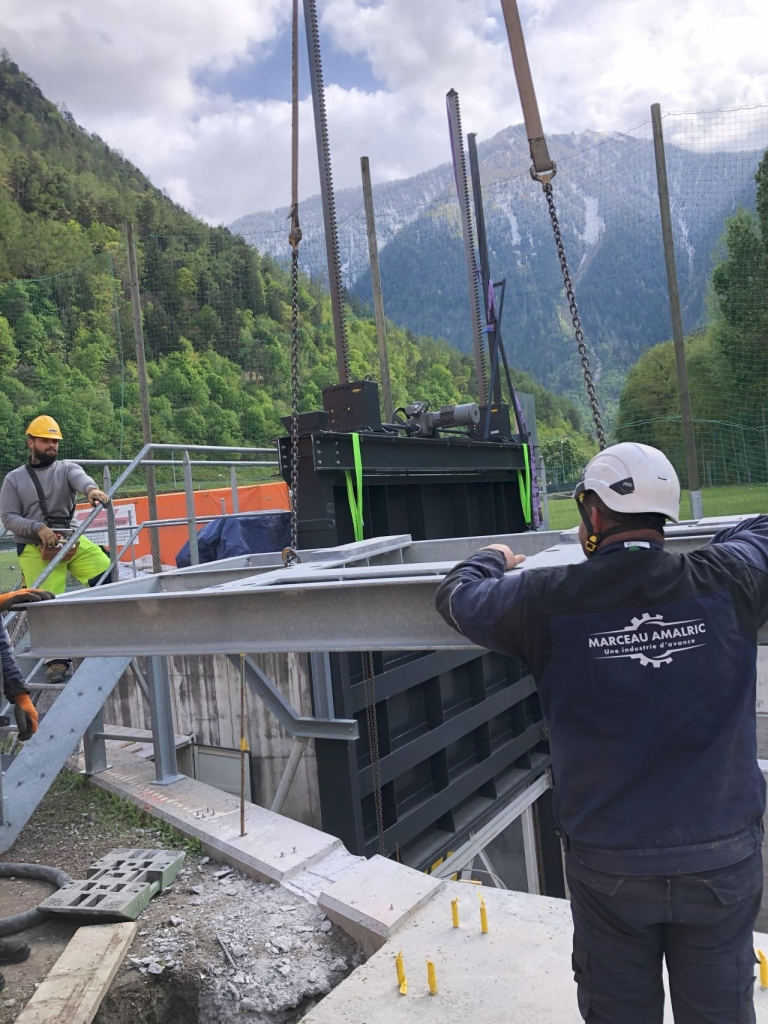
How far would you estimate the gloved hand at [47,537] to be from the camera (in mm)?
5746

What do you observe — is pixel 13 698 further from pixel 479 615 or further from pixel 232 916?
pixel 479 615

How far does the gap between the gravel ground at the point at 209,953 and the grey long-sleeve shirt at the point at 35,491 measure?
243cm

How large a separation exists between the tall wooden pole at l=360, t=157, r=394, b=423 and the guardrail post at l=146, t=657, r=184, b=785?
879 cm

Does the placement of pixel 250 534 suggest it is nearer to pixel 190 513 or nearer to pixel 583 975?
pixel 190 513

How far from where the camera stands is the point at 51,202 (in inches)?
2197

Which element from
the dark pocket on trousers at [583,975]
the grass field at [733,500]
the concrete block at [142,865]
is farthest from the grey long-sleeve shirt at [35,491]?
the grass field at [733,500]

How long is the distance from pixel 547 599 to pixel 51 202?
6307cm

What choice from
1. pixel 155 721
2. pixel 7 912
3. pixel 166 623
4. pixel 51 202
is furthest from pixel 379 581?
pixel 51 202

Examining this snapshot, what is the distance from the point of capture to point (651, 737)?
1883mm

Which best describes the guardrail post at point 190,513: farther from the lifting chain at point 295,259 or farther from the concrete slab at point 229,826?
the lifting chain at point 295,259

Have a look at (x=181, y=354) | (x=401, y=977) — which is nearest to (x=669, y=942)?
(x=401, y=977)

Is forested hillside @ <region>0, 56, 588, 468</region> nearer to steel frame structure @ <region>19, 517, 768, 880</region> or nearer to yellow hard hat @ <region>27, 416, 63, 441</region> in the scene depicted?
steel frame structure @ <region>19, 517, 768, 880</region>

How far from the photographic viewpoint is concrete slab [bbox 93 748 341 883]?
4.64m

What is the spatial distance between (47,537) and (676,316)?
10.7 metres
